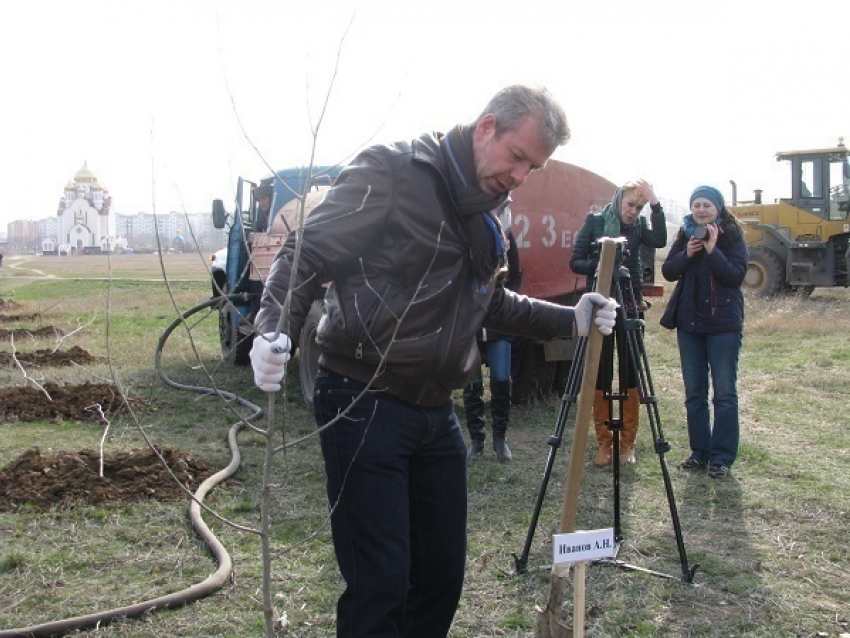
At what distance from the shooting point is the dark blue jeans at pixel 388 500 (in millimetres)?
2324

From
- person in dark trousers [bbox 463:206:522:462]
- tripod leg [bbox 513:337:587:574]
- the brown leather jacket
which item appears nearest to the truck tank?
person in dark trousers [bbox 463:206:522:462]

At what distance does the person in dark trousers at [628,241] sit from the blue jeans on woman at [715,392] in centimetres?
37

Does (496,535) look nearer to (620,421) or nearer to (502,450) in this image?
(620,421)

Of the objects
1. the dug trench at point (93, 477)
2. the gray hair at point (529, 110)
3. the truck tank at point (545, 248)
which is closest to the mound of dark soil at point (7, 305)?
the truck tank at point (545, 248)

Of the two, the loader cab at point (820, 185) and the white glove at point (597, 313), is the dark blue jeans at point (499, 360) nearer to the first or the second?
the white glove at point (597, 313)

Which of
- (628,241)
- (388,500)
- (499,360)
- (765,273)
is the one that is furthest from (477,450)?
(765,273)

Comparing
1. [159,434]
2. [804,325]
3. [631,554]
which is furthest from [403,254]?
A: [804,325]

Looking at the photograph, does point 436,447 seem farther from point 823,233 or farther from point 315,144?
point 823,233

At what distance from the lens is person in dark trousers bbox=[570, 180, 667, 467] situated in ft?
19.2

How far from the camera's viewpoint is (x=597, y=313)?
300cm

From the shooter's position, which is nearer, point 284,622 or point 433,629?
point 433,629

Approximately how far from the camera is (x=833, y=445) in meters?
6.82

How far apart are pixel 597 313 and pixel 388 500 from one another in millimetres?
1058

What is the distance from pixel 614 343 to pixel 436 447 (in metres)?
3.08
